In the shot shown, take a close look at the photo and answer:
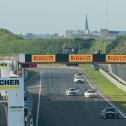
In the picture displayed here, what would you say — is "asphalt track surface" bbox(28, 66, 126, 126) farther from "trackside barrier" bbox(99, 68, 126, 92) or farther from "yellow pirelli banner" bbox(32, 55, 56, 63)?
"yellow pirelli banner" bbox(32, 55, 56, 63)

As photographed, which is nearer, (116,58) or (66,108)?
(66,108)

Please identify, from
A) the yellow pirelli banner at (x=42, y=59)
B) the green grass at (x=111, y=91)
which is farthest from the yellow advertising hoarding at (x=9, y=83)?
the yellow pirelli banner at (x=42, y=59)

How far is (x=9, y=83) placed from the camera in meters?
44.8

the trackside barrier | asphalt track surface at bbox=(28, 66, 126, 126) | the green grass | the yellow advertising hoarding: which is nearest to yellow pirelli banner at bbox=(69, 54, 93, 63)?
asphalt track surface at bbox=(28, 66, 126, 126)

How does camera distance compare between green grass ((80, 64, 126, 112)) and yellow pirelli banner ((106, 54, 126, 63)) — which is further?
green grass ((80, 64, 126, 112))

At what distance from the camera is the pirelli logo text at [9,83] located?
44.7 meters

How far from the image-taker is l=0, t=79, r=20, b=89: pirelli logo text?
4466 centimetres

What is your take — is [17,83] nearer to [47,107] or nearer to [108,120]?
[108,120]

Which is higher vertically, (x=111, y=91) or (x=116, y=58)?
(x=116, y=58)

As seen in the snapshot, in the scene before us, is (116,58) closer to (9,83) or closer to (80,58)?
(80,58)

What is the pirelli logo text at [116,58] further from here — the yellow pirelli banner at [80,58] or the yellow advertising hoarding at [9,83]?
the yellow advertising hoarding at [9,83]

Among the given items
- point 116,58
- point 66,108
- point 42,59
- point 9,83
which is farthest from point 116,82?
point 9,83

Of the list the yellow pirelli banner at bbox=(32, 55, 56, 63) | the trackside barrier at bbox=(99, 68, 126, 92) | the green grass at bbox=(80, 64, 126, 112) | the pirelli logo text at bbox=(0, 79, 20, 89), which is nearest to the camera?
the pirelli logo text at bbox=(0, 79, 20, 89)

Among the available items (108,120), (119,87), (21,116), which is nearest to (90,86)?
(119,87)
